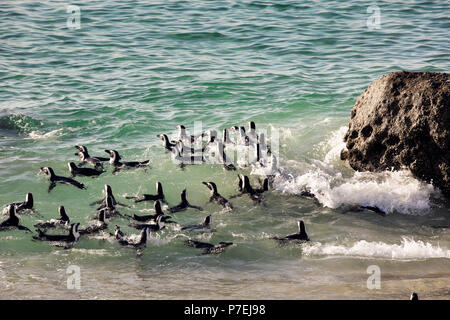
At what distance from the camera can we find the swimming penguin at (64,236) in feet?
32.4

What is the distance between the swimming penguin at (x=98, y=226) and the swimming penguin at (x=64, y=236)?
176mm

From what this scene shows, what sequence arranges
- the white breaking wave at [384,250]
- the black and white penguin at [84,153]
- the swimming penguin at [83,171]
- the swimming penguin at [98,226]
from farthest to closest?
the black and white penguin at [84,153], the swimming penguin at [83,171], the swimming penguin at [98,226], the white breaking wave at [384,250]

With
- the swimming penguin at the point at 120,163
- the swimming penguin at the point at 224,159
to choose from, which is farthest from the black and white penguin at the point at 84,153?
the swimming penguin at the point at 224,159

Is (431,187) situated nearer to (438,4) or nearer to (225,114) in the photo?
(225,114)

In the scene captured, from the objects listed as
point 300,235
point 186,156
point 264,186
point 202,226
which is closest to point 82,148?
point 186,156

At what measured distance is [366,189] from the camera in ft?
38.5

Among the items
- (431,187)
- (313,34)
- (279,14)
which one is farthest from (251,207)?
(279,14)

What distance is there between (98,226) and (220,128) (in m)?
6.33

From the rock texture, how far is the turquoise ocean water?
33 centimetres

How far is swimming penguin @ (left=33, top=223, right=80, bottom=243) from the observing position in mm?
9891

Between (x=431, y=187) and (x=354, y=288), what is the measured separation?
149 inches

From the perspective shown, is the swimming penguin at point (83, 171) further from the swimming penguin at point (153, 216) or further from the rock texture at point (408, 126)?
the rock texture at point (408, 126)

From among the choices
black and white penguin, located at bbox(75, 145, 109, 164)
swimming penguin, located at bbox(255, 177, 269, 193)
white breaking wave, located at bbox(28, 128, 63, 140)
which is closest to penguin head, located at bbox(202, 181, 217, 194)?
swimming penguin, located at bbox(255, 177, 269, 193)

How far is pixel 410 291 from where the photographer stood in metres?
8.37
